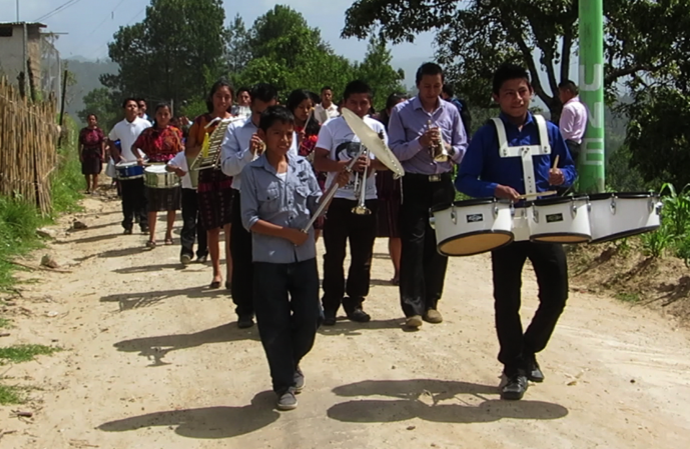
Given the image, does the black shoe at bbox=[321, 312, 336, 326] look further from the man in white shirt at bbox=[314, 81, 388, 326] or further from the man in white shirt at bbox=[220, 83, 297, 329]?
the man in white shirt at bbox=[220, 83, 297, 329]

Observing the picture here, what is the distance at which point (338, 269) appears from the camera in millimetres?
7484

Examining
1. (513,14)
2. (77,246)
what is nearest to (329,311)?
(77,246)

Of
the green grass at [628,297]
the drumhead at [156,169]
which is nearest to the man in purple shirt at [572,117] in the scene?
the green grass at [628,297]

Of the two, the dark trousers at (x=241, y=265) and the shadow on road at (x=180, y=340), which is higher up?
the dark trousers at (x=241, y=265)

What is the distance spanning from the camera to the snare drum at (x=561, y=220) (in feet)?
16.7

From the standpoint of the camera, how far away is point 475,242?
17.2ft

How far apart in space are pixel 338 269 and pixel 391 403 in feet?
6.47

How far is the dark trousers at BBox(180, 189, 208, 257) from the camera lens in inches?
417

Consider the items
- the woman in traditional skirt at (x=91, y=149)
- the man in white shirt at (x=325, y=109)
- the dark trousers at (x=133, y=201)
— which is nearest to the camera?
the man in white shirt at (x=325, y=109)

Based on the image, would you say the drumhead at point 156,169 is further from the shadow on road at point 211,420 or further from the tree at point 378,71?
the tree at point 378,71

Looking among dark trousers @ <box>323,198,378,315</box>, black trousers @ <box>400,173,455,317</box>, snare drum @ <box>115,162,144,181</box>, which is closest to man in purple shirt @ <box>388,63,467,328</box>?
black trousers @ <box>400,173,455,317</box>

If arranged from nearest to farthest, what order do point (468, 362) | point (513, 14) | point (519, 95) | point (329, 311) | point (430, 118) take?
point (519, 95)
point (468, 362)
point (430, 118)
point (329, 311)
point (513, 14)

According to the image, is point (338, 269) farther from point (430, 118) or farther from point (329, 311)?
point (430, 118)

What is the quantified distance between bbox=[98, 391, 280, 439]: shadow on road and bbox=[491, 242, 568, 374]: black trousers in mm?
1425
